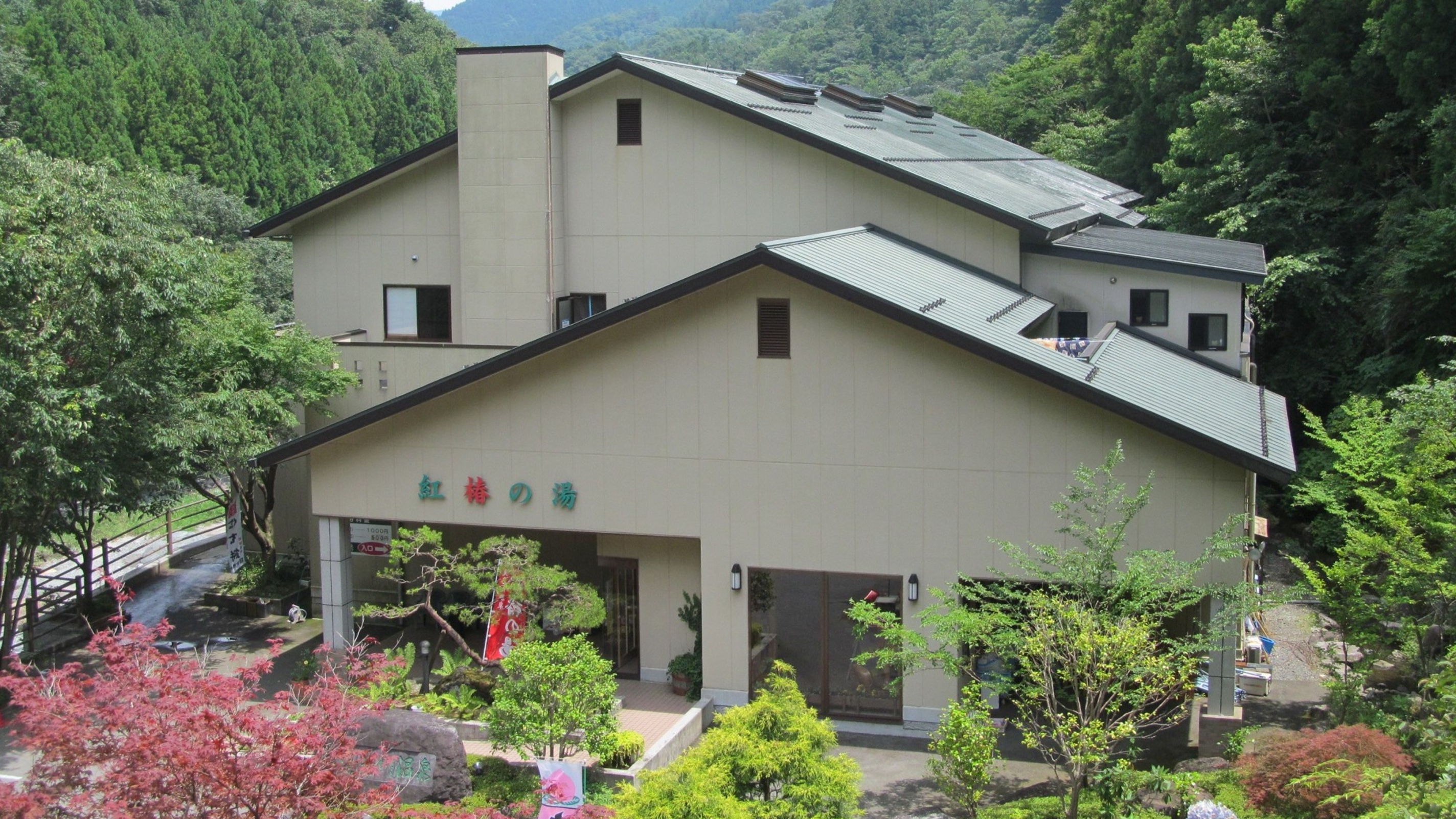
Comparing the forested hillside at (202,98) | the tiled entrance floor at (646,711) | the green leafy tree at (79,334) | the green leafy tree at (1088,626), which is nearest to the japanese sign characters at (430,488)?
the tiled entrance floor at (646,711)

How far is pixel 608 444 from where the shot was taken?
19.7m

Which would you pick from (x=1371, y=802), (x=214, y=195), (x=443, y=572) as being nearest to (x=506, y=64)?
(x=443, y=572)

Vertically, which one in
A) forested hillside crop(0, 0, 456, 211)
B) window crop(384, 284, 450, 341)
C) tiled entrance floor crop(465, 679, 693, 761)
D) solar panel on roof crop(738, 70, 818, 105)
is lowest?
tiled entrance floor crop(465, 679, 693, 761)

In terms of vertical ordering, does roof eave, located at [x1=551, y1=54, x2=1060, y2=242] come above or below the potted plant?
above

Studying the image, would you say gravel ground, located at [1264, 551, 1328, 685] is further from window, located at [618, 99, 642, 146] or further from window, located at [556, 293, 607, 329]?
window, located at [618, 99, 642, 146]

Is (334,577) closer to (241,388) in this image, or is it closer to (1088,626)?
(241,388)

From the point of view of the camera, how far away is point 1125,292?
76.5ft

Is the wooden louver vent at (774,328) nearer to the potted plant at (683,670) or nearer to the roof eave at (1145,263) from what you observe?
the potted plant at (683,670)

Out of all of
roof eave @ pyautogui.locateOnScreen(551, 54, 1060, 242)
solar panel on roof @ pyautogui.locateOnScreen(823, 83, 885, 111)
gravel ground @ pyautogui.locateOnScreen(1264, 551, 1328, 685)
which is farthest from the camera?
solar panel on roof @ pyautogui.locateOnScreen(823, 83, 885, 111)

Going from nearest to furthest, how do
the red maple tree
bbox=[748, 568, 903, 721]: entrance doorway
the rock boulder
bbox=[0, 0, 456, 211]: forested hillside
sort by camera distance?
the red maple tree → the rock boulder → bbox=[748, 568, 903, 721]: entrance doorway → bbox=[0, 0, 456, 211]: forested hillside

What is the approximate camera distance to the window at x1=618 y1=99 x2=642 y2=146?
2552 centimetres

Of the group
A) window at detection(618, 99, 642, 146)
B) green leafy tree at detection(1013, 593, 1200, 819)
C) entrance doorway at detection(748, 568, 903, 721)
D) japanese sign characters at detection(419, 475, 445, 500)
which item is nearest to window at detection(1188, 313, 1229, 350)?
entrance doorway at detection(748, 568, 903, 721)

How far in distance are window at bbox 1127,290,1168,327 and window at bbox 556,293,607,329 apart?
10.1m

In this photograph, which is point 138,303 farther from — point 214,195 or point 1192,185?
point 214,195
